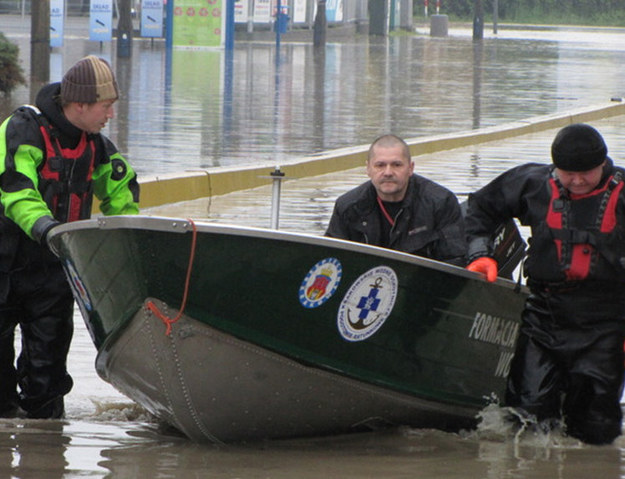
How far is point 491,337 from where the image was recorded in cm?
567

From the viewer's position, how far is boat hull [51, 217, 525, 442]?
4773 millimetres

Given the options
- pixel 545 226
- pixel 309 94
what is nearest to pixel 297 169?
pixel 545 226

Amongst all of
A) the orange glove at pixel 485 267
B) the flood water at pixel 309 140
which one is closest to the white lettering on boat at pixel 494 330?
the orange glove at pixel 485 267

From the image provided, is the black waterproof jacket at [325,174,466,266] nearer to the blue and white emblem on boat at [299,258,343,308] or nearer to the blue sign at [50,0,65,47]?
the blue and white emblem on boat at [299,258,343,308]

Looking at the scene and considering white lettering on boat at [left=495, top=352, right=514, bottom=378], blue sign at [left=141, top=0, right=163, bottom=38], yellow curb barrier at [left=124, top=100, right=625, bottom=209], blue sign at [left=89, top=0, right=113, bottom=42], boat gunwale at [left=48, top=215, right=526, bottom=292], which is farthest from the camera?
blue sign at [left=141, top=0, right=163, bottom=38]

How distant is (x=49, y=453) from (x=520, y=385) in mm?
1892

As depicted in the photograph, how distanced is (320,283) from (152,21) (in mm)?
31585

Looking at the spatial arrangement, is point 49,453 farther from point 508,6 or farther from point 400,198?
Answer: point 508,6

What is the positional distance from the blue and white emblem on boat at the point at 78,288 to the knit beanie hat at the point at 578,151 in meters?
1.81

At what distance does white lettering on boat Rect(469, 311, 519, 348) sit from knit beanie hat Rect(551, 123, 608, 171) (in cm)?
72

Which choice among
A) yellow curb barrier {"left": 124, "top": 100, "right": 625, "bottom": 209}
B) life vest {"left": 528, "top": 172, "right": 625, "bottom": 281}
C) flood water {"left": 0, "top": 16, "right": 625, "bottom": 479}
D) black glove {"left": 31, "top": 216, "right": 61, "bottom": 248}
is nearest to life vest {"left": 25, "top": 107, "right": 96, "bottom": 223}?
black glove {"left": 31, "top": 216, "right": 61, "bottom": 248}

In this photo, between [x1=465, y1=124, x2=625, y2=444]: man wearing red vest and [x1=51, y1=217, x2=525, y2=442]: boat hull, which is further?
[x1=465, y1=124, x2=625, y2=444]: man wearing red vest

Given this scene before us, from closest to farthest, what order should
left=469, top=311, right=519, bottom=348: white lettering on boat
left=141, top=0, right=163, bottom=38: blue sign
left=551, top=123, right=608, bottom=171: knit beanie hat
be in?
left=551, top=123, right=608, bottom=171: knit beanie hat → left=469, top=311, right=519, bottom=348: white lettering on boat → left=141, top=0, right=163, bottom=38: blue sign

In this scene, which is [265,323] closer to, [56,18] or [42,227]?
[42,227]
